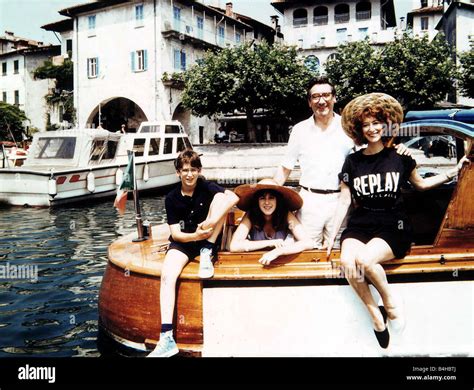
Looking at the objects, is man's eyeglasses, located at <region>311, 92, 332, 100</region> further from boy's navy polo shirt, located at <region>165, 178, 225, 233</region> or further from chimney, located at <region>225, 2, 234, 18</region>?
chimney, located at <region>225, 2, 234, 18</region>

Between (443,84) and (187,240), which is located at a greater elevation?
(443,84)

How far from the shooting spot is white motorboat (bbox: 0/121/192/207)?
1584cm

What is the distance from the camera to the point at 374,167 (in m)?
3.53

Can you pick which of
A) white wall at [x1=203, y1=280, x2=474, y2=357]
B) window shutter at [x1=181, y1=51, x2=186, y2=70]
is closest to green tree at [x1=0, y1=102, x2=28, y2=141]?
window shutter at [x1=181, y1=51, x2=186, y2=70]

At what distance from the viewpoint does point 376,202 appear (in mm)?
3557

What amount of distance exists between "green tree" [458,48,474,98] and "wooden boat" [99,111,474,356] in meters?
26.0

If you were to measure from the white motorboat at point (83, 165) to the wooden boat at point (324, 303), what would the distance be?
12.8 meters

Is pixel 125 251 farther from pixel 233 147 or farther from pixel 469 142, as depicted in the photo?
pixel 233 147

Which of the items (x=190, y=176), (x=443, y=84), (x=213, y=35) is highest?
(x=213, y=35)

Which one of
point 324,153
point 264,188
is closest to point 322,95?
point 324,153
